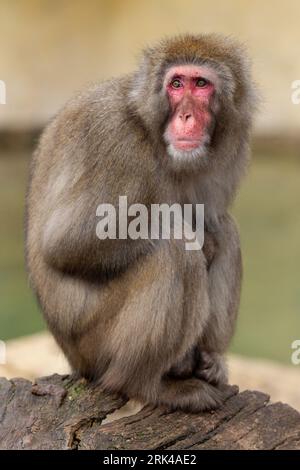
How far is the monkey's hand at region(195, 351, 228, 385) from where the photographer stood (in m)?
6.31

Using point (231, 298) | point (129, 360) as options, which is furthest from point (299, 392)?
point (129, 360)

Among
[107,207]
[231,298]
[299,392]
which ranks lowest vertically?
[299,392]

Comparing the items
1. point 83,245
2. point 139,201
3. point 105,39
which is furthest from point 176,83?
point 105,39

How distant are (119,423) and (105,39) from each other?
20.5 meters

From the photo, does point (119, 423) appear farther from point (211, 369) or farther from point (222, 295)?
point (222, 295)

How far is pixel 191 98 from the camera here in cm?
578

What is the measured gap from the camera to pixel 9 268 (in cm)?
1606

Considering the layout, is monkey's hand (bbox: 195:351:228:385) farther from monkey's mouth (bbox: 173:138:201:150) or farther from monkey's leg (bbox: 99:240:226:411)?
monkey's mouth (bbox: 173:138:201:150)

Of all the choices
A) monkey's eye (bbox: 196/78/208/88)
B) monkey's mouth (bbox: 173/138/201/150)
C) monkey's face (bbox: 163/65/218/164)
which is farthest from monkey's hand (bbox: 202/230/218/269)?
monkey's eye (bbox: 196/78/208/88)

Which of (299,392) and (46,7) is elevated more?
(46,7)

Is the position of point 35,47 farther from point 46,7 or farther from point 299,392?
point 299,392

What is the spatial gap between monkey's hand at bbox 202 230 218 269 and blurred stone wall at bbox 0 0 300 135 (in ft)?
48.9

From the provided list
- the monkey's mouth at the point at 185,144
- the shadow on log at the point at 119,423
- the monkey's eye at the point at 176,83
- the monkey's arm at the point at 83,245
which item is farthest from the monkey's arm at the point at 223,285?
the monkey's eye at the point at 176,83
